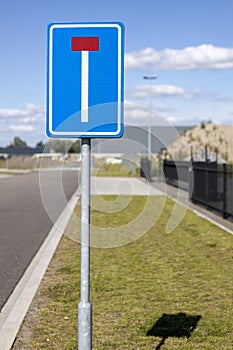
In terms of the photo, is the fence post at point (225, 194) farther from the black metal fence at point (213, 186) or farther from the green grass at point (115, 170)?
the green grass at point (115, 170)

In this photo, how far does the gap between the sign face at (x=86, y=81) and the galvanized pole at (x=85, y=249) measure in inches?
5.8

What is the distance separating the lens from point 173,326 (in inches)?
251

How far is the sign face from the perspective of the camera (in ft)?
12.6

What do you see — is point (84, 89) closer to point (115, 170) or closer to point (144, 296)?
point (144, 296)

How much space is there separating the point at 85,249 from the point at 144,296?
400 cm

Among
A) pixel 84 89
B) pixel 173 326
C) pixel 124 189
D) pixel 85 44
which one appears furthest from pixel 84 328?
pixel 124 189

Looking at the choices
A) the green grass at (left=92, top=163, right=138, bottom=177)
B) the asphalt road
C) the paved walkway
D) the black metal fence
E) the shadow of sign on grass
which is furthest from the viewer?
the green grass at (left=92, top=163, right=138, bottom=177)

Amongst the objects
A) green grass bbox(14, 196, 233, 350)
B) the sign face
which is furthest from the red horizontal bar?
green grass bbox(14, 196, 233, 350)

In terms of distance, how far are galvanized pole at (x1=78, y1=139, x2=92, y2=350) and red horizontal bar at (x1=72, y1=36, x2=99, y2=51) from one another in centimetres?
54

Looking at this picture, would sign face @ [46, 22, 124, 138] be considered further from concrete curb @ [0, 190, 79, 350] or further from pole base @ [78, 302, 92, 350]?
concrete curb @ [0, 190, 79, 350]

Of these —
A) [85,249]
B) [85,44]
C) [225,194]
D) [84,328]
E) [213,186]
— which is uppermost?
[85,44]

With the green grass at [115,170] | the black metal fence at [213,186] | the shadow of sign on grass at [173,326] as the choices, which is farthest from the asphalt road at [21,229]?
the green grass at [115,170]

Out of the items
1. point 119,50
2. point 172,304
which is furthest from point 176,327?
point 119,50

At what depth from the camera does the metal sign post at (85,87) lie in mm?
3838
